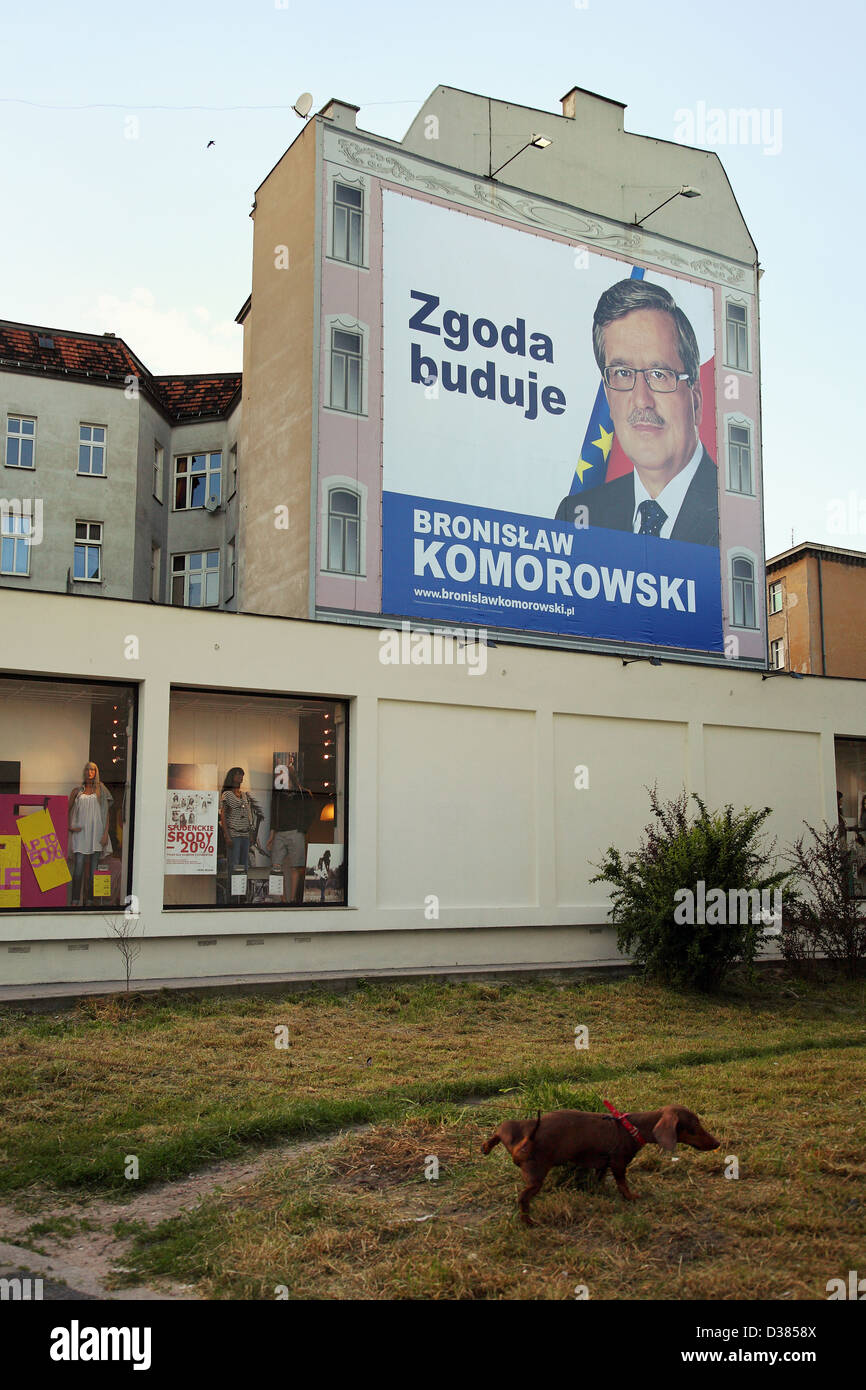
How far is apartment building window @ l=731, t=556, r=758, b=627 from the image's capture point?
89.8 feet

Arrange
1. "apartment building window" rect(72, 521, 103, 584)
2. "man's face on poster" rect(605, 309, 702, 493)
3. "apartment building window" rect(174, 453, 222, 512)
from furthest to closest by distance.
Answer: "apartment building window" rect(174, 453, 222, 512), "apartment building window" rect(72, 521, 103, 584), "man's face on poster" rect(605, 309, 702, 493)

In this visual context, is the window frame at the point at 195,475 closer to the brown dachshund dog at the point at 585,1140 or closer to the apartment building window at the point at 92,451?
the apartment building window at the point at 92,451

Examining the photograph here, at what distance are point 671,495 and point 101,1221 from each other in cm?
2237

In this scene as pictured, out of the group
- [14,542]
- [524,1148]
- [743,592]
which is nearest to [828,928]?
[524,1148]

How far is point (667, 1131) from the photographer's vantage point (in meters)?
5.89

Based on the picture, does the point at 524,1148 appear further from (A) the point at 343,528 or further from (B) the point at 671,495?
(B) the point at 671,495

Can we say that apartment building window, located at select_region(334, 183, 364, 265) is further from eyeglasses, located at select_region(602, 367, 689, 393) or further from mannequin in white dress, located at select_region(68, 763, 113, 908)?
mannequin in white dress, located at select_region(68, 763, 113, 908)

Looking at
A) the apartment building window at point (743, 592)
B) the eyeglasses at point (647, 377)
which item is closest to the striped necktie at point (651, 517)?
the apartment building window at point (743, 592)

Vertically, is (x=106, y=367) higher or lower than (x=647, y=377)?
higher

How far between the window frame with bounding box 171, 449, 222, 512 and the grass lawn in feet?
105

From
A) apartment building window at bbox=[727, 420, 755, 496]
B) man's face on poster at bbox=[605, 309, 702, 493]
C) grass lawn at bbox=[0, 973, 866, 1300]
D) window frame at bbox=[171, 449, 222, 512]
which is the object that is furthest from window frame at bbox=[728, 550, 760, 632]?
window frame at bbox=[171, 449, 222, 512]

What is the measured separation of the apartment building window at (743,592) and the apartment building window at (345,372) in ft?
33.3

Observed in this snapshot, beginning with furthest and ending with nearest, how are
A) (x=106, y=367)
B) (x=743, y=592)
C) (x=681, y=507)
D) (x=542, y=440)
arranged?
(x=106, y=367) < (x=743, y=592) < (x=681, y=507) < (x=542, y=440)
